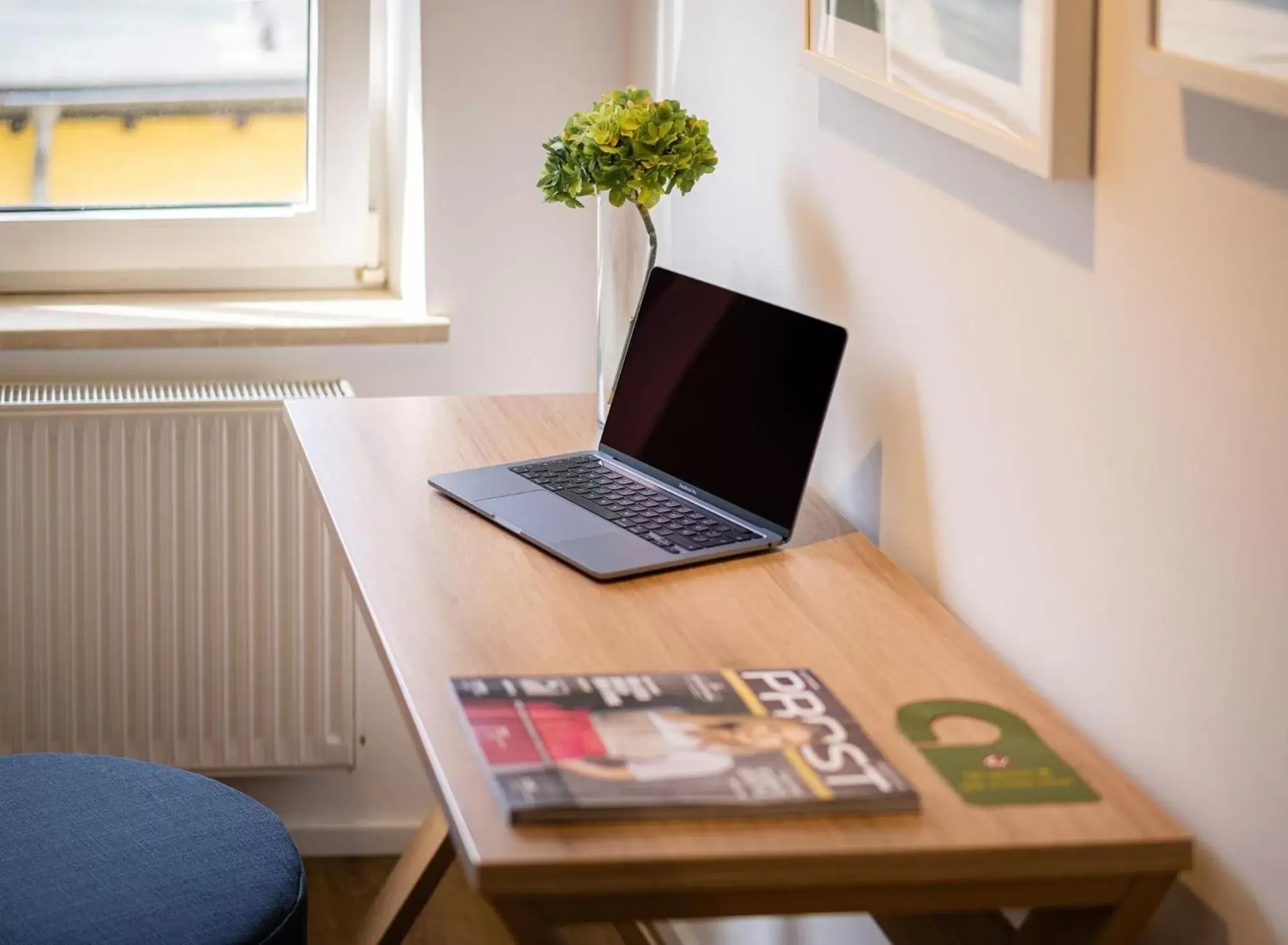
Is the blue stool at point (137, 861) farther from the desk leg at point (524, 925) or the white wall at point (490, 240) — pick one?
the white wall at point (490, 240)

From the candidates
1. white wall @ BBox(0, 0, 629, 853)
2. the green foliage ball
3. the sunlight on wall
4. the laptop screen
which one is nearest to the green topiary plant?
the green foliage ball

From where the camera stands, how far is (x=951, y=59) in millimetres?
1199

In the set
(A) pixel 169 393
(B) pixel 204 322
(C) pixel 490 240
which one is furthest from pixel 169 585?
(C) pixel 490 240

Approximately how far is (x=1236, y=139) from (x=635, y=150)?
84 cm

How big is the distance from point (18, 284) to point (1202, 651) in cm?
194

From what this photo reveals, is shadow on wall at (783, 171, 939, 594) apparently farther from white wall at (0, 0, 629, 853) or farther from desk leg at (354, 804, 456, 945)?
white wall at (0, 0, 629, 853)

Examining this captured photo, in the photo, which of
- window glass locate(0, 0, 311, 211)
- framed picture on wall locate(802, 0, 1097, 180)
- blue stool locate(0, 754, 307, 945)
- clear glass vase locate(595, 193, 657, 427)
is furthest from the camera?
window glass locate(0, 0, 311, 211)

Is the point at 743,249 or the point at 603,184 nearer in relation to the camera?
the point at 603,184

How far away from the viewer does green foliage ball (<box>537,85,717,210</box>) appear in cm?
163

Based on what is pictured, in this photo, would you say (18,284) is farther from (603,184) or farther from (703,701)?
(703,701)

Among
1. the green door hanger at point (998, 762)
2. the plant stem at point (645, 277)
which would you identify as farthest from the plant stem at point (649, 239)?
the green door hanger at point (998, 762)

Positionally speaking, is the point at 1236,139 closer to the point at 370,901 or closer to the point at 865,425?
the point at 865,425

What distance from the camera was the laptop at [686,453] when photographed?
136cm

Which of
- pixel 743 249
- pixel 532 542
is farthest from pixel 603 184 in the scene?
pixel 532 542
